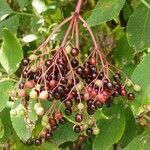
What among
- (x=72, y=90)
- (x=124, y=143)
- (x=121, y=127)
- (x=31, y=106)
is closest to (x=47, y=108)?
(x=31, y=106)

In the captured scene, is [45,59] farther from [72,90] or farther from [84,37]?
[84,37]

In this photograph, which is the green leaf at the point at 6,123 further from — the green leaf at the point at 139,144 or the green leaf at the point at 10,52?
the green leaf at the point at 139,144

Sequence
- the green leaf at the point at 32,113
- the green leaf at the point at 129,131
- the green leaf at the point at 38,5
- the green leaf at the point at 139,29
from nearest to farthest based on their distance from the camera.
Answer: the green leaf at the point at 32,113 → the green leaf at the point at 139,29 → the green leaf at the point at 129,131 → the green leaf at the point at 38,5

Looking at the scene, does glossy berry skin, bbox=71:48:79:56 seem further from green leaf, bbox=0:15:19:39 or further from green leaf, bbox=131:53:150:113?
green leaf, bbox=0:15:19:39

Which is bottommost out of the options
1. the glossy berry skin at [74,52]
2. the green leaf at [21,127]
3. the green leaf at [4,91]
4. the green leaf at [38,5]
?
the green leaf at [21,127]

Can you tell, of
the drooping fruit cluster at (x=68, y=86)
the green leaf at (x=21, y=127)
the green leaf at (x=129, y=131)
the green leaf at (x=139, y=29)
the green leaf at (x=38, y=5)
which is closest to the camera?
the drooping fruit cluster at (x=68, y=86)

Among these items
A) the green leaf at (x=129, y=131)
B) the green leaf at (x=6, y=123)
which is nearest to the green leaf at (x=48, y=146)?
the green leaf at (x=6, y=123)

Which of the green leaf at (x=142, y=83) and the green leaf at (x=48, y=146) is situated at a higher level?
the green leaf at (x=142, y=83)
